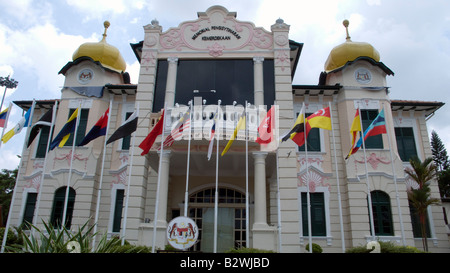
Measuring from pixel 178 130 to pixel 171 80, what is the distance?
11.2 feet

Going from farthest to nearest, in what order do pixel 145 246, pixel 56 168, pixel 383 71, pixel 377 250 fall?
pixel 383 71 < pixel 56 168 < pixel 145 246 < pixel 377 250

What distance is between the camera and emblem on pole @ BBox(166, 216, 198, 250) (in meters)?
10.8

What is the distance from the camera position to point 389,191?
Answer: 16.0 m

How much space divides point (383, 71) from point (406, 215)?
26.3 ft

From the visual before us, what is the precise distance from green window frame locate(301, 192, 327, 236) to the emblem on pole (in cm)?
746

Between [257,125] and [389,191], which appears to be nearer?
[257,125]

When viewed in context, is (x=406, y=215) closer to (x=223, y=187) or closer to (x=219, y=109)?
(x=223, y=187)

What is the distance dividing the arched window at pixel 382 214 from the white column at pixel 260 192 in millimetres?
6131

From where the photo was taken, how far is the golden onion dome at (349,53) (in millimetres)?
18344

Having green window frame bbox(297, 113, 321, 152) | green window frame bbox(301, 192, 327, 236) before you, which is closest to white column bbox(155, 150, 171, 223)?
green window frame bbox(301, 192, 327, 236)
